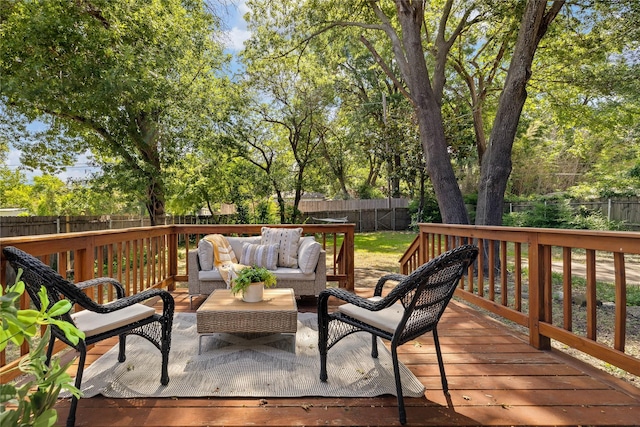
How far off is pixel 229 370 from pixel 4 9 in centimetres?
819

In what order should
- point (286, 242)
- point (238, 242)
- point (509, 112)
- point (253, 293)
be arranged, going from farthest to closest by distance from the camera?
point (509, 112) → point (238, 242) → point (286, 242) → point (253, 293)

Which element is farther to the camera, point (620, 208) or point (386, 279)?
point (620, 208)

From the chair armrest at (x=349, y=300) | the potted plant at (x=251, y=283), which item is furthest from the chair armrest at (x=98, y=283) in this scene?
the chair armrest at (x=349, y=300)

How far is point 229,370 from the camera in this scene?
8.21ft

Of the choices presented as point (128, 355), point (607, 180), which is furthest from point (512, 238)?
point (607, 180)

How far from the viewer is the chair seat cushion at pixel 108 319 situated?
2.07m

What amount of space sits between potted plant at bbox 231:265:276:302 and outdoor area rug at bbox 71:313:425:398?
413mm

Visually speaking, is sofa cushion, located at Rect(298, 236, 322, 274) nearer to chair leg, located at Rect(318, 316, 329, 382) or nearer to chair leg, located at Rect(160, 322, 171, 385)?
chair leg, located at Rect(318, 316, 329, 382)

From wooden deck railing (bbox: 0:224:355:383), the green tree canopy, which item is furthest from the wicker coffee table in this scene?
the green tree canopy

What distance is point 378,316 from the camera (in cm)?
226

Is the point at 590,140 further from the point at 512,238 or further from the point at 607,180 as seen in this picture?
the point at 512,238

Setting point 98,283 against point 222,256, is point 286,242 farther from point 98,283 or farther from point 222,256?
point 98,283

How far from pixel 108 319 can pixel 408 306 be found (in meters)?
1.81

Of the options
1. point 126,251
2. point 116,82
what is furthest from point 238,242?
point 116,82
